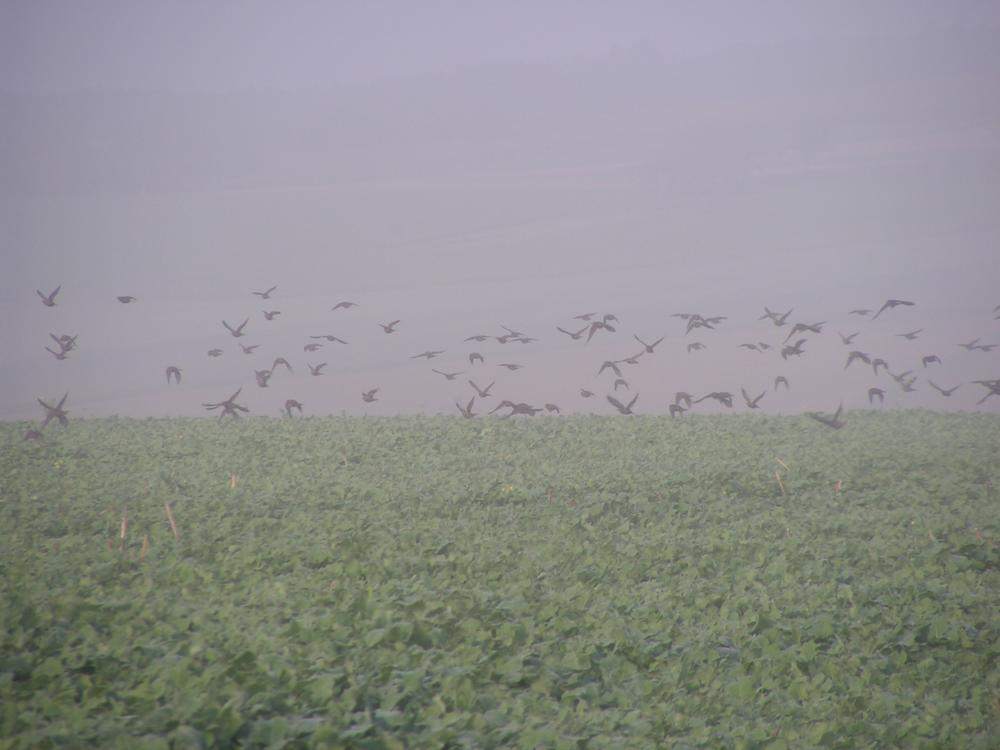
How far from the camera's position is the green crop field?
5.06 metres

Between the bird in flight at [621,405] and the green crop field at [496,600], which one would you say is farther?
the bird in flight at [621,405]

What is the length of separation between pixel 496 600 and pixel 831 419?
13.5 meters

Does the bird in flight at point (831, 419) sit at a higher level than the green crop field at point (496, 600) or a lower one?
→ higher

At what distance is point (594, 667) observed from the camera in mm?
6496

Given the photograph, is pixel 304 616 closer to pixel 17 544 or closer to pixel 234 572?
pixel 234 572

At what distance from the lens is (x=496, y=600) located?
7430 millimetres

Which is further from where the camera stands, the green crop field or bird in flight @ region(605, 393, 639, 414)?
bird in flight @ region(605, 393, 639, 414)

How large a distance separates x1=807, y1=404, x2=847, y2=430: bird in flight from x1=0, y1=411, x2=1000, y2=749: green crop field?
2917mm

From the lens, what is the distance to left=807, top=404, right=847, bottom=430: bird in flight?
17612 mm

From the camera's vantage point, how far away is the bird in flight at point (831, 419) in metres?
17.6

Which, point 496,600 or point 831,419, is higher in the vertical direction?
point 831,419

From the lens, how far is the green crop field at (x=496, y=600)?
16.6 feet

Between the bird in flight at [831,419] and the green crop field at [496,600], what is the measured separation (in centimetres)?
292

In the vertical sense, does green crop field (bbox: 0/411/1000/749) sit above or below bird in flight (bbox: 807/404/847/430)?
below
